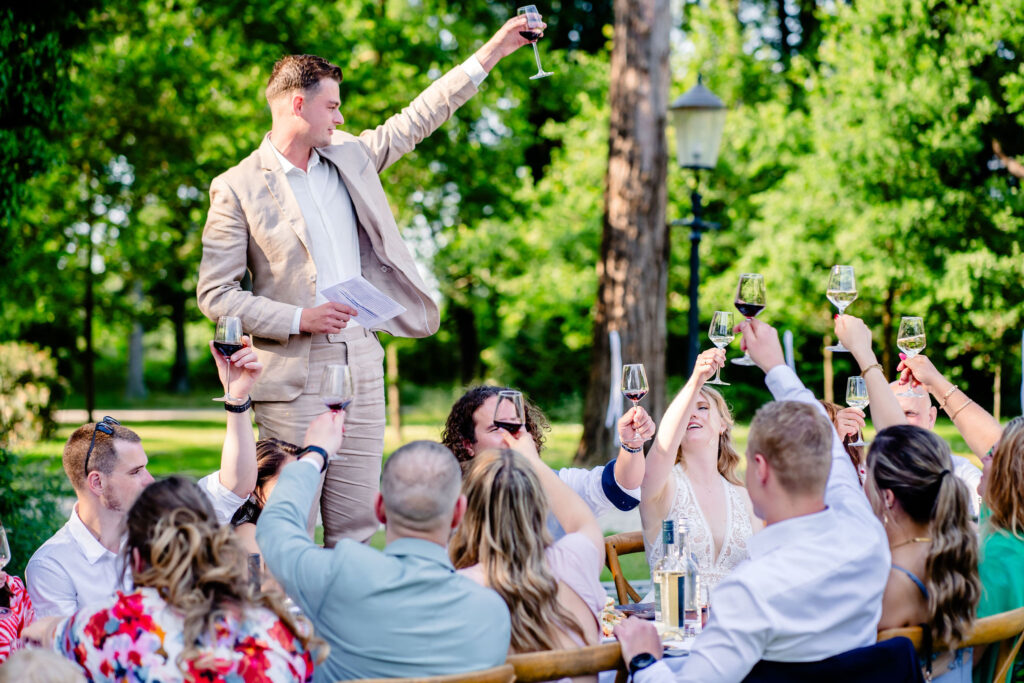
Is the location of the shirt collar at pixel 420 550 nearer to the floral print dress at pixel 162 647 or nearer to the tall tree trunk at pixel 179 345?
the floral print dress at pixel 162 647

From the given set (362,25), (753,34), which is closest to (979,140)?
(753,34)

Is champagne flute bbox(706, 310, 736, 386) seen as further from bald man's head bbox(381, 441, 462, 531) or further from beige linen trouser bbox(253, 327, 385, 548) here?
bald man's head bbox(381, 441, 462, 531)

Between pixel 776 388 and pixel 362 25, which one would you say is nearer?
pixel 776 388

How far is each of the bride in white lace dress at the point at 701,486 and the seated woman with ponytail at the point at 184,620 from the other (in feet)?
5.93

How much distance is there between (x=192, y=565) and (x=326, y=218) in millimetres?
2212

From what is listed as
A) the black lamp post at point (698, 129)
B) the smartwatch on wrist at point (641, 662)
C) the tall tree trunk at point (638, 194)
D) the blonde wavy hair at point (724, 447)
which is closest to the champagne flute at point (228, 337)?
the smartwatch on wrist at point (641, 662)

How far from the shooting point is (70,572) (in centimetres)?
340

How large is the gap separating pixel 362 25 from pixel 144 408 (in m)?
18.8

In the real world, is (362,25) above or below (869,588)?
above

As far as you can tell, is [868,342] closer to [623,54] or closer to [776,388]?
[776,388]

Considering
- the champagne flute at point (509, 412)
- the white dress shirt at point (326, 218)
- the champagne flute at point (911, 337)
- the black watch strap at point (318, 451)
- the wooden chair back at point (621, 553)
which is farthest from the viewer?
the white dress shirt at point (326, 218)

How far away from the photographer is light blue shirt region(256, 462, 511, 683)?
2.51 metres

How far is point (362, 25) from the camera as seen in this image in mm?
16141

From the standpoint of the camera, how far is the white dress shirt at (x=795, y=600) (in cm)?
251
